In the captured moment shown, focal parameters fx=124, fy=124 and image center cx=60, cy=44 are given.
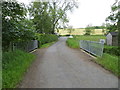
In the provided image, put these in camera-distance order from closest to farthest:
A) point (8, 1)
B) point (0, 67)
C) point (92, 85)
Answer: point (92, 85) < point (0, 67) < point (8, 1)

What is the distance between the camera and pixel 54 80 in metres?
4.59

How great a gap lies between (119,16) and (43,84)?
16122 mm

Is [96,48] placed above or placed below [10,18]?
below

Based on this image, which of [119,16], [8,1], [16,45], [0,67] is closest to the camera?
[0,67]

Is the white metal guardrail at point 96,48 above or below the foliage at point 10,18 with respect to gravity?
below

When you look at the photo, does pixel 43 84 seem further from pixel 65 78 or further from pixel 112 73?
pixel 112 73

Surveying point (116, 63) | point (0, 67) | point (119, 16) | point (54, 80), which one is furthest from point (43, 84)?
point (119, 16)

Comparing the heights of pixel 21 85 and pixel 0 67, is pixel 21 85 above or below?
below

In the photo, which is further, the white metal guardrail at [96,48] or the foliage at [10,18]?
the white metal guardrail at [96,48]

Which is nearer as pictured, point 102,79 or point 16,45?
point 102,79

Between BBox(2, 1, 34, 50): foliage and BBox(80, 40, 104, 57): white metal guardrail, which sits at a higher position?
BBox(2, 1, 34, 50): foliage

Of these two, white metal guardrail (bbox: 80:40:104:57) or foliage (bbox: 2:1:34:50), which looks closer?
foliage (bbox: 2:1:34:50)

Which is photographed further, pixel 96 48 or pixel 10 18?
pixel 96 48

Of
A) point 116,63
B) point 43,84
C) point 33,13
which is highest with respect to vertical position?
point 33,13
